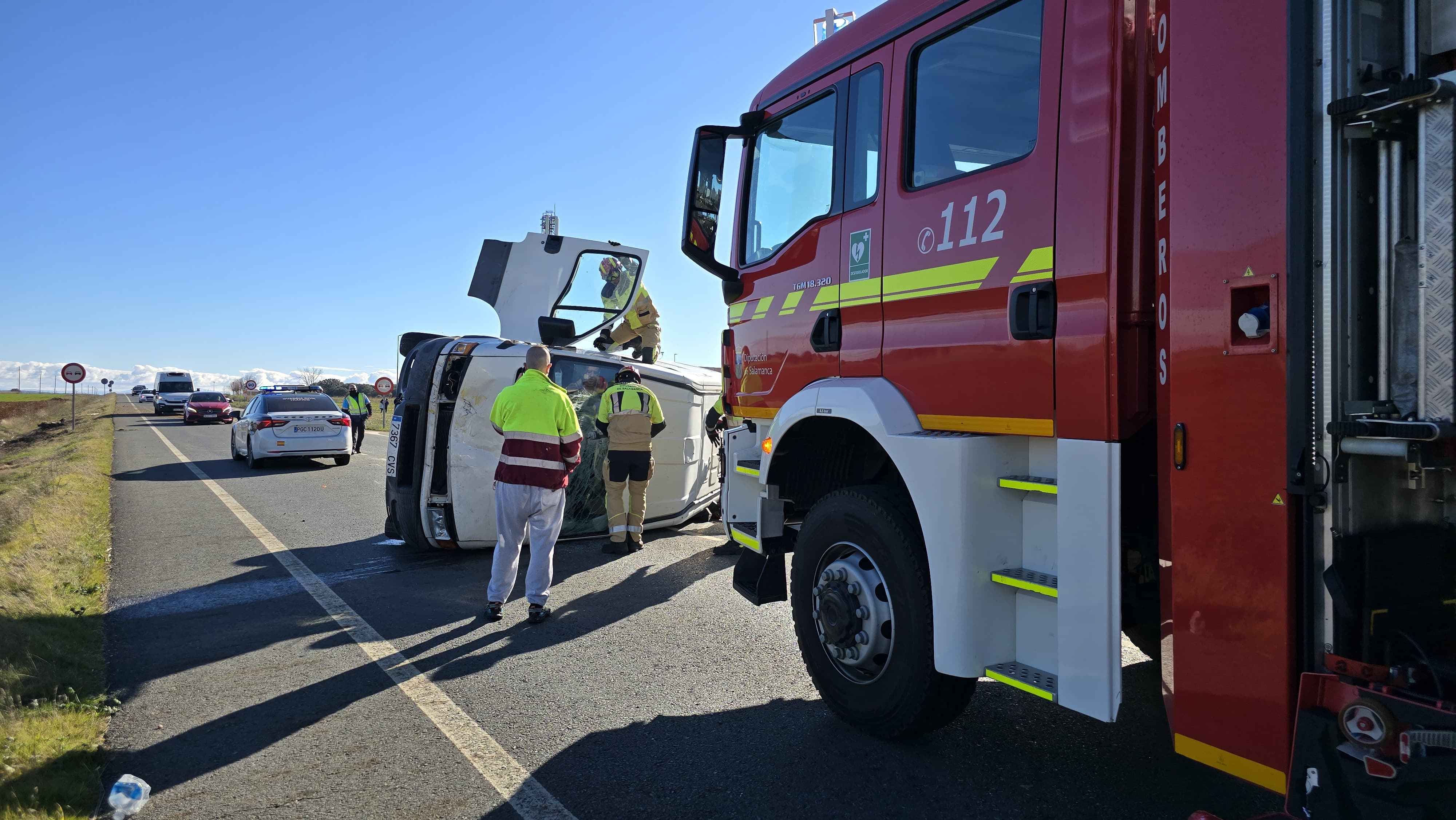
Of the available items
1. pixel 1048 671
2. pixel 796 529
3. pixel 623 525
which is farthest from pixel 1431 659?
pixel 623 525

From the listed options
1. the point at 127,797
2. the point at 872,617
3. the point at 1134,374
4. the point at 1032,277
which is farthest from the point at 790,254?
the point at 127,797

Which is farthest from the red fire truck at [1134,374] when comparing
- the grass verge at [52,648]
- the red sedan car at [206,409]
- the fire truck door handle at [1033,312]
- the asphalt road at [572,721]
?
the red sedan car at [206,409]

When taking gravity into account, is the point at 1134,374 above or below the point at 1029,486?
above

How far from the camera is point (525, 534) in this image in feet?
19.1

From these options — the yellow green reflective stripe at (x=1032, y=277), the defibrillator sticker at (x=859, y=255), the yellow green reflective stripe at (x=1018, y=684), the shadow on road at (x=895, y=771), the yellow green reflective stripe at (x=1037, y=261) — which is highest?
the defibrillator sticker at (x=859, y=255)

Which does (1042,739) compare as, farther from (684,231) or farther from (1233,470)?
(684,231)

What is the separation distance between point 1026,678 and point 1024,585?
32 cm

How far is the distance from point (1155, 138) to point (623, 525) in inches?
231

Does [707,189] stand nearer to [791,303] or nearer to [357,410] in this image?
[791,303]

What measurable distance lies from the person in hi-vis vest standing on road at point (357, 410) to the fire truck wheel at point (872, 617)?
17.9 m

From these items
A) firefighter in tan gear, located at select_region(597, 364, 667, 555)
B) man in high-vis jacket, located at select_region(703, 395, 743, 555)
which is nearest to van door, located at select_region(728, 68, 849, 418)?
man in high-vis jacket, located at select_region(703, 395, 743, 555)

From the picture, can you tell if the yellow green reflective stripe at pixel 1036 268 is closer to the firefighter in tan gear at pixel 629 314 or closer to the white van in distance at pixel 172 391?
the firefighter in tan gear at pixel 629 314

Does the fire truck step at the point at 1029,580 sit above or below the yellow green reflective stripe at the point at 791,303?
below

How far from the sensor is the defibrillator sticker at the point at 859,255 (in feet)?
12.1
